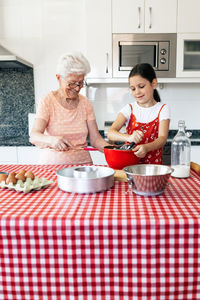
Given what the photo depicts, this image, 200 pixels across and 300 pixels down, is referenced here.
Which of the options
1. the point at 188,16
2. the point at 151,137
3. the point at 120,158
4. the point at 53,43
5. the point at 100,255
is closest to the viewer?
the point at 100,255

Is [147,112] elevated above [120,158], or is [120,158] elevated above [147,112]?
[147,112]

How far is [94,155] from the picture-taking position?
2.60 m

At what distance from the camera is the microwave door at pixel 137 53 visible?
8.40 feet

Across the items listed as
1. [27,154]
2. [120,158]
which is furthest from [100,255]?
[27,154]

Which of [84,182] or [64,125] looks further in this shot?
[64,125]

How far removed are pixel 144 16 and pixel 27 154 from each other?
5.26ft

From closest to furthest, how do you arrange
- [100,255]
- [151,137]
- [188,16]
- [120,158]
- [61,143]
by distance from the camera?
1. [100,255]
2. [120,158]
3. [61,143]
4. [151,137]
5. [188,16]

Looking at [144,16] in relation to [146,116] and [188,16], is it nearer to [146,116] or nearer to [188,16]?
Answer: [188,16]

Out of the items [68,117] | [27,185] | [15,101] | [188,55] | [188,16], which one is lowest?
[27,185]

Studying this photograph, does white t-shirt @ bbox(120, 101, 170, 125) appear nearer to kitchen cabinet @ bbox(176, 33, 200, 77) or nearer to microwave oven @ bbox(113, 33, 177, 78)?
microwave oven @ bbox(113, 33, 177, 78)

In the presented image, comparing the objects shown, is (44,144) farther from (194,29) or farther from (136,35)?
(194,29)

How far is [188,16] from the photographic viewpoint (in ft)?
8.23

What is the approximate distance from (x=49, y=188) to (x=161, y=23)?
79.1 inches

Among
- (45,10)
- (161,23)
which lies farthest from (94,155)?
(45,10)
